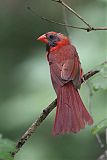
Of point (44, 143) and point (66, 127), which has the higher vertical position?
point (66, 127)

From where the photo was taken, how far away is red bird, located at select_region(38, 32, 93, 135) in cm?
309

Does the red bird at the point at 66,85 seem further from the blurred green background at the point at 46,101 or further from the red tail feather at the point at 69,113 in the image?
the blurred green background at the point at 46,101

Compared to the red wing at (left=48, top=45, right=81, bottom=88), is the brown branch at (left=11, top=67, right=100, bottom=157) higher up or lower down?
lower down

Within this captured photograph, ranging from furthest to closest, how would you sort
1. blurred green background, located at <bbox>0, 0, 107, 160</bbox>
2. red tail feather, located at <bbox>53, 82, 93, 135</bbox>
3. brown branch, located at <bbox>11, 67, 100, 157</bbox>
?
blurred green background, located at <bbox>0, 0, 107, 160</bbox>
red tail feather, located at <bbox>53, 82, 93, 135</bbox>
brown branch, located at <bbox>11, 67, 100, 157</bbox>

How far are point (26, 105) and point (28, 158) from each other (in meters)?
0.55

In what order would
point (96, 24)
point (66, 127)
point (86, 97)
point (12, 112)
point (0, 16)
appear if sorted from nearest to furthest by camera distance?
point (66, 127), point (86, 97), point (12, 112), point (96, 24), point (0, 16)

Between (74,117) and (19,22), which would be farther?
(19,22)

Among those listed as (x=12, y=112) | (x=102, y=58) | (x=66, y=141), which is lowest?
(x=66, y=141)

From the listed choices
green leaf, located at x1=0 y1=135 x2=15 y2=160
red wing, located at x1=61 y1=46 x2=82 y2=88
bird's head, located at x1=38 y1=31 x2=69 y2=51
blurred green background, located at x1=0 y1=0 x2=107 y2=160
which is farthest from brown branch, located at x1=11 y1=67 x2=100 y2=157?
blurred green background, located at x1=0 y1=0 x2=107 y2=160

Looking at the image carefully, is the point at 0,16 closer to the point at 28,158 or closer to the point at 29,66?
the point at 29,66

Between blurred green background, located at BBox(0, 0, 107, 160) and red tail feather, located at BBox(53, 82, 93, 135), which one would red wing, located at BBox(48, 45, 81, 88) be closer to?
red tail feather, located at BBox(53, 82, 93, 135)

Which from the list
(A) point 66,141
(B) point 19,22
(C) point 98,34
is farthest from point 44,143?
(B) point 19,22

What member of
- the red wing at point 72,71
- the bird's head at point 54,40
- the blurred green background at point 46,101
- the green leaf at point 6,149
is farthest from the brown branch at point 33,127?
the blurred green background at point 46,101

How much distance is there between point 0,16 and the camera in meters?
8.82
